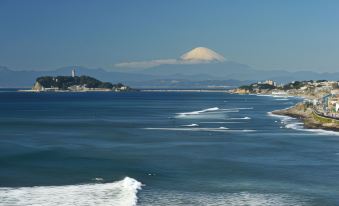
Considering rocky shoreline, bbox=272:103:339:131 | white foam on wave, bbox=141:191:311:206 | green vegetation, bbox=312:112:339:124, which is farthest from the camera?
green vegetation, bbox=312:112:339:124

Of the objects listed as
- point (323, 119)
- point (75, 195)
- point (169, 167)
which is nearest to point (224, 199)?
point (75, 195)

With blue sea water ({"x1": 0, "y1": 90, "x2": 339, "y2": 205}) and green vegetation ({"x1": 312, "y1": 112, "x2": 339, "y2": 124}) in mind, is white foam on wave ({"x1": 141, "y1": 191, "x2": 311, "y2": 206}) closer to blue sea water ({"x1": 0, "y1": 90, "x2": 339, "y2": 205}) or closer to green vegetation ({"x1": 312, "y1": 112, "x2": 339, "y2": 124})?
blue sea water ({"x1": 0, "y1": 90, "x2": 339, "y2": 205})

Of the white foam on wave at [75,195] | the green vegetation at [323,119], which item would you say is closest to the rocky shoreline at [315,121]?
the green vegetation at [323,119]

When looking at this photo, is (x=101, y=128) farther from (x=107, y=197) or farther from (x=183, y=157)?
(x=107, y=197)

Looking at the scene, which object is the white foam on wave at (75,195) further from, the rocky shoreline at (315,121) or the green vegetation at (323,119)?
the green vegetation at (323,119)

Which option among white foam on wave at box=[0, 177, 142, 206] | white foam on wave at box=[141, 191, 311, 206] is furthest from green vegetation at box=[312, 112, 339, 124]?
white foam on wave at box=[0, 177, 142, 206]

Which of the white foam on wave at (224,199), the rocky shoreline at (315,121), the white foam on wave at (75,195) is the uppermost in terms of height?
the rocky shoreline at (315,121)

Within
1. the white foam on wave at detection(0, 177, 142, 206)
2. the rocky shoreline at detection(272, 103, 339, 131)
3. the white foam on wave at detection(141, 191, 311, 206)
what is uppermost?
the rocky shoreline at detection(272, 103, 339, 131)

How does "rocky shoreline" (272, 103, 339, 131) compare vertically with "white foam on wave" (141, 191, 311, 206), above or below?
above

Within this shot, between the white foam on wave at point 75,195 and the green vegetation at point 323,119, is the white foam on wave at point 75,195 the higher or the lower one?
the lower one
